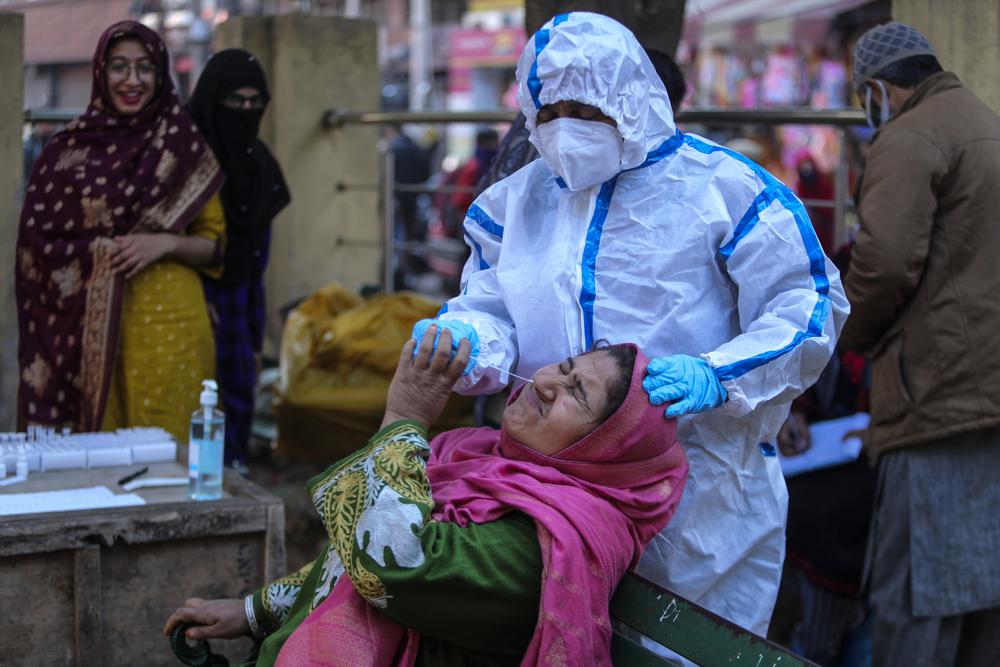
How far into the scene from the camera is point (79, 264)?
4.09m

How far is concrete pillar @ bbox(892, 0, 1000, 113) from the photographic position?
13.0 ft

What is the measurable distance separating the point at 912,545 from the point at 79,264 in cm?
268

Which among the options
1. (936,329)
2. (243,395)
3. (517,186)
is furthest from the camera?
(243,395)

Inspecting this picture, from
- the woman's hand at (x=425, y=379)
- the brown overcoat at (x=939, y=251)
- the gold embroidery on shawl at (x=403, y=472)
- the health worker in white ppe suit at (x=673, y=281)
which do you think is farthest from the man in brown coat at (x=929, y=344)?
the gold embroidery on shawl at (x=403, y=472)

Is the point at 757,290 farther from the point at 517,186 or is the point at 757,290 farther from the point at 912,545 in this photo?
the point at 912,545

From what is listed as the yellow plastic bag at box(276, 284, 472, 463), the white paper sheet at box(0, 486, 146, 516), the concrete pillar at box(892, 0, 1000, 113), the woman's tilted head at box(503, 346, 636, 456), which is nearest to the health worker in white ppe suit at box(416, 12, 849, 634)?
the woman's tilted head at box(503, 346, 636, 456)

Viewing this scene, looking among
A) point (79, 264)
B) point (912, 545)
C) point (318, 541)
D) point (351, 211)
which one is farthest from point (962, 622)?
point (351, 211)

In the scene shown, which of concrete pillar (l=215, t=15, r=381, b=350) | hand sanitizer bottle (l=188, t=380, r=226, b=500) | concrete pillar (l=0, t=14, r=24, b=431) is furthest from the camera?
concrete pillar (l=215, t=15, r=381, b=350)

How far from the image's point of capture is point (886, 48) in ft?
11.4

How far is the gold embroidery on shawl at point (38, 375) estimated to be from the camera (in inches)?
162

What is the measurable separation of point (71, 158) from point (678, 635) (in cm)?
290

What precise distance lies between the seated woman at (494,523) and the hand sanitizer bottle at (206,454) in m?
0.81

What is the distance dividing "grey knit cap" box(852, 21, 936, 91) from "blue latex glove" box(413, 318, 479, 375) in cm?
171

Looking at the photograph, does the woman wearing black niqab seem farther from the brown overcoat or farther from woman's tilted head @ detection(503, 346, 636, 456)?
woman's tilted head @ detection(503, 346, 636, 456)
